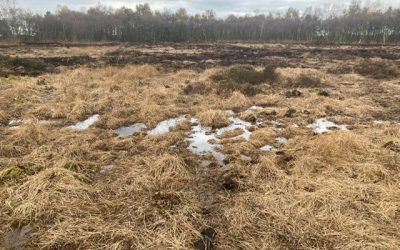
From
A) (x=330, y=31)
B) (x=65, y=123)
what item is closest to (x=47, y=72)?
(x=65, y=123)

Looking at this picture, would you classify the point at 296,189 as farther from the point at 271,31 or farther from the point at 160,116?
the point at 271,31

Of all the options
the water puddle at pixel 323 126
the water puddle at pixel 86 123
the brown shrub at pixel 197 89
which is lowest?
the water puddle at pixel 323 126

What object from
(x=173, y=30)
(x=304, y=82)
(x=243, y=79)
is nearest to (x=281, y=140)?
(x=243, y=79)

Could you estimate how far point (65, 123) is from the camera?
9.37 m

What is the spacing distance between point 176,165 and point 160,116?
156 inches

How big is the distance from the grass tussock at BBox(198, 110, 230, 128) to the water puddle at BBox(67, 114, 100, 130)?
325 cm

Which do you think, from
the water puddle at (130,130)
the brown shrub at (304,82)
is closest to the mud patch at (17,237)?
the water puddle at (130,130)

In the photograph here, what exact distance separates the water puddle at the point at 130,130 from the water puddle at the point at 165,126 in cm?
40

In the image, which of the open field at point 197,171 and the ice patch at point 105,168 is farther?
the ice patch at point 105,168

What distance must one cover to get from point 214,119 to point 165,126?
58.5 inches

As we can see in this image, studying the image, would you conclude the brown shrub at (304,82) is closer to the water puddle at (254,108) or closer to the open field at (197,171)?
the open field at (197,171)

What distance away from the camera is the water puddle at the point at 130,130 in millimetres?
8680

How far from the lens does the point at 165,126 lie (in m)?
9.38

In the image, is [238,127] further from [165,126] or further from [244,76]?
[244,76]
